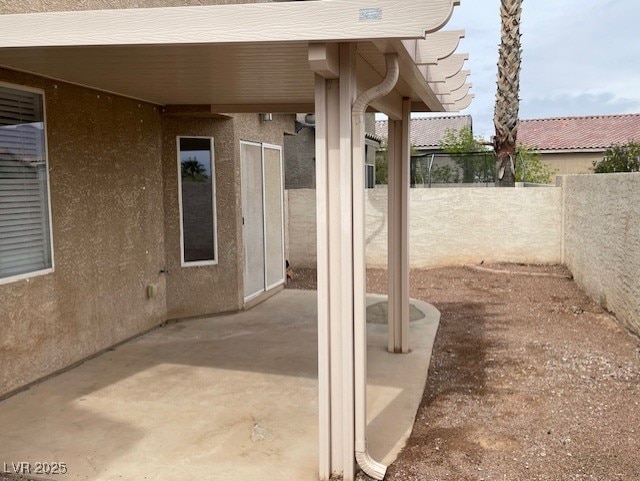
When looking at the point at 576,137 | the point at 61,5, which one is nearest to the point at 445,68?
the point at 61,5

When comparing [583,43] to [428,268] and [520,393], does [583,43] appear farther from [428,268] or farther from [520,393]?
[520,393]

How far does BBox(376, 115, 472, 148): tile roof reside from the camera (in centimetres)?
3027

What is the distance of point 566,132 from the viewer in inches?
1089

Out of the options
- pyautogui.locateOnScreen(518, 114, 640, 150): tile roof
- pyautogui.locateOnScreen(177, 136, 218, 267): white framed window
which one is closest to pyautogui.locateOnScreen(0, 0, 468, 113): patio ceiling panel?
pyautogui.locateOnScreen(177, 136, 218, 267): white framed window

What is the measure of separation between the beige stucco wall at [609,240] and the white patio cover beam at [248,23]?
17.2ft

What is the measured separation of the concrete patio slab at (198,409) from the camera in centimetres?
397

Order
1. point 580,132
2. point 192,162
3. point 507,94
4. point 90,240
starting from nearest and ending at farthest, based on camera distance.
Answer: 1. point 90,240
2. point 192,162
3. point 507,94
4. point 580,132

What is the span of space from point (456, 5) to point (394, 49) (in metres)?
0.72

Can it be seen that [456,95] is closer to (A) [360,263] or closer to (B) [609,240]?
(B) [609,240]

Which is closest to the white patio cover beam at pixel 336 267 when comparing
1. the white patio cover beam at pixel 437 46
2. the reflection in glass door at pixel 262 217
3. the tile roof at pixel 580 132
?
the white patio cover beam at pixel 437 46

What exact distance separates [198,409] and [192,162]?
3.91 metres

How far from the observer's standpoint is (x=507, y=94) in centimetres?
1370

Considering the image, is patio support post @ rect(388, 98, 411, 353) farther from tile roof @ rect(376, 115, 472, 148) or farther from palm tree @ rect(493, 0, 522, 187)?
tile roof @ rect(376, 115, 472, 148)

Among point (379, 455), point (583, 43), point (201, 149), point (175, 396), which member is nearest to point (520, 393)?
point (379, 455)
